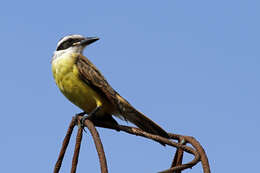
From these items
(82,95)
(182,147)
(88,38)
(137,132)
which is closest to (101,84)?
(82,95)

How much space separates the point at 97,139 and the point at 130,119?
1.79m

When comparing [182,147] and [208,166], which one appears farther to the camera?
[182,147]

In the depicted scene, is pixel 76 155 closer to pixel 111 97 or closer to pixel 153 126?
pixel 153 126

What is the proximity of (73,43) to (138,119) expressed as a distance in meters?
1.94

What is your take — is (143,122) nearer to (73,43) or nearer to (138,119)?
(138,119)

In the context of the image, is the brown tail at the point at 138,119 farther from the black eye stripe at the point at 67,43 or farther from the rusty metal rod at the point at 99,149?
the black eye stripe at the point at 67,43

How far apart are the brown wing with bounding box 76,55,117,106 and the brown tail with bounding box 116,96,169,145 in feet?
0.46

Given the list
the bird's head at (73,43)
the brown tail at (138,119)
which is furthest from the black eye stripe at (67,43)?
the brown tail at (138,119)

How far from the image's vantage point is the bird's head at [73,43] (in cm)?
729

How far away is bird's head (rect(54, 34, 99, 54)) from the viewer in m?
7.29

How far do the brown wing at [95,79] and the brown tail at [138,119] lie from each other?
0.14 meters

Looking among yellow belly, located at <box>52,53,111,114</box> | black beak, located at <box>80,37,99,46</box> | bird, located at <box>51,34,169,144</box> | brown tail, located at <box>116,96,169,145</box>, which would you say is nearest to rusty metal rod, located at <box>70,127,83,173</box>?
brown tail, located at <box>116,96,169,145</box>

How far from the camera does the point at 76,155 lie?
4609mm

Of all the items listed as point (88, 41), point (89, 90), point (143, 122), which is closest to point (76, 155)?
point (143, 122)
